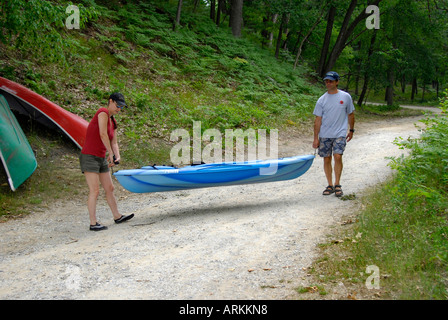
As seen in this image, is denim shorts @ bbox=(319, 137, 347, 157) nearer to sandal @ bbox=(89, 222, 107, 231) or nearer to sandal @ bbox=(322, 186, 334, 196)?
sandal @ bbox=(322, 186, 334, 196)

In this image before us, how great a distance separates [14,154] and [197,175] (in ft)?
12.0

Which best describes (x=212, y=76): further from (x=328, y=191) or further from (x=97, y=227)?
(x=97, y=227)

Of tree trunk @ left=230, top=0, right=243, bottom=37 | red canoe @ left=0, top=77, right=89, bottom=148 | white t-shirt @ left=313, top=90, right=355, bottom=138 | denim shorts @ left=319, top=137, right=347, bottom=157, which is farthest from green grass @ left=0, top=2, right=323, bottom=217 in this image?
white t-shirt @ left=313, top=90, right=355, bottom=138

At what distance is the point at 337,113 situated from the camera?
22.2 feet

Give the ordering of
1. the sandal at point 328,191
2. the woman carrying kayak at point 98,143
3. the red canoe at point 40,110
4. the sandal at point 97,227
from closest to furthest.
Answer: the woman carrying kayak at point 98,143 < the sandal at point 97,227 < the sandal at point 328,191 < the red canoe at point 40,110

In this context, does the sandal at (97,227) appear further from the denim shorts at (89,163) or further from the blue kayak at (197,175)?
the denim shorts at (89,163)

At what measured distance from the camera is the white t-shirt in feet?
22.2

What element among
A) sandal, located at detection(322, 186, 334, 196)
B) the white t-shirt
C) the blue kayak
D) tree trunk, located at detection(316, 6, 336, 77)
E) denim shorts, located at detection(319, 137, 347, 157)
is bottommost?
sandal, located at detection(322, 186, 334, 196)

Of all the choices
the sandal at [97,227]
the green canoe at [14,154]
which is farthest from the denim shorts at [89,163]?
the green canoe at [14,154]

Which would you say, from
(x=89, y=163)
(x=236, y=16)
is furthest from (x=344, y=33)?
(x=89, y=163)

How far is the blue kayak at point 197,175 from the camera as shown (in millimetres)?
6578

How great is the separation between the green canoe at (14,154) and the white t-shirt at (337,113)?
5.62 meters

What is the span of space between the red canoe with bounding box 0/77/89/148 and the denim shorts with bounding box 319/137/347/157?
552cm
